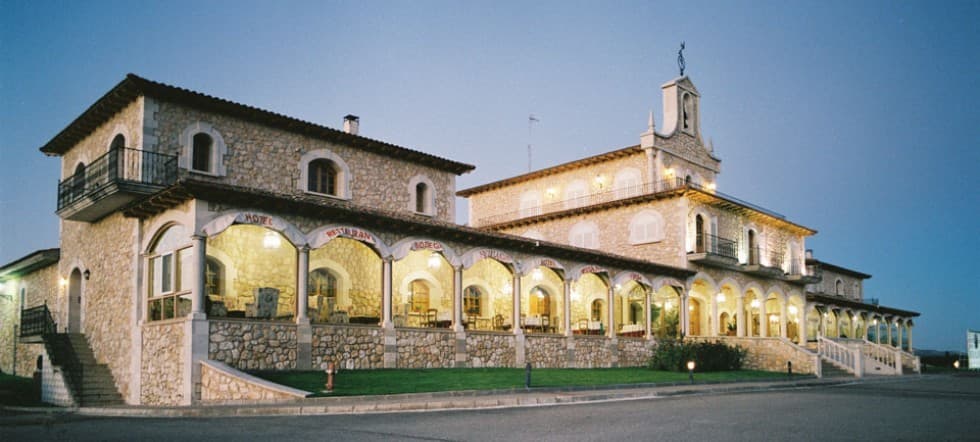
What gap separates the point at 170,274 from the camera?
19234 millimetres

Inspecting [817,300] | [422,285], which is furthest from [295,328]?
[817,300]

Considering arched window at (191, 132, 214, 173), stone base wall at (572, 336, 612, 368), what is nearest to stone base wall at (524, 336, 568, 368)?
stone base wall at (572, 336, 612, 368)

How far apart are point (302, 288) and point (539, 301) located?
15.6m

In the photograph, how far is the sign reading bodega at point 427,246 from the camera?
73.5ft

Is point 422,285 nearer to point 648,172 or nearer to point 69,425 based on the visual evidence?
point 648,172

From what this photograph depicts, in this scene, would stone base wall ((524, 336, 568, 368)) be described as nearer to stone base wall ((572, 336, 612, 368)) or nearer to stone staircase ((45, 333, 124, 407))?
stone base wall ((572, 336, 612, 368))

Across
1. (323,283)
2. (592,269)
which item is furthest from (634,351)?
(323,283)

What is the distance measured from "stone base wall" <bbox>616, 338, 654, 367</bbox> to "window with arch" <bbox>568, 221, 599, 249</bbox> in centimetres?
717

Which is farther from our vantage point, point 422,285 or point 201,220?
point 422,285

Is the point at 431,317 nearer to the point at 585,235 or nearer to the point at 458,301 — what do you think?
the point at 458,301

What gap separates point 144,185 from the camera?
1972 cm

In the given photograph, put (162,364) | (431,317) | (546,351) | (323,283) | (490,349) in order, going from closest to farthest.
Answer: (162,364)
(490,349)
(323,283)
(546,351)
(431,317)

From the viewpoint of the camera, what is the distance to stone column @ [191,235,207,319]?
1689cm

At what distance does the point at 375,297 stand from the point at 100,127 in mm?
9791
